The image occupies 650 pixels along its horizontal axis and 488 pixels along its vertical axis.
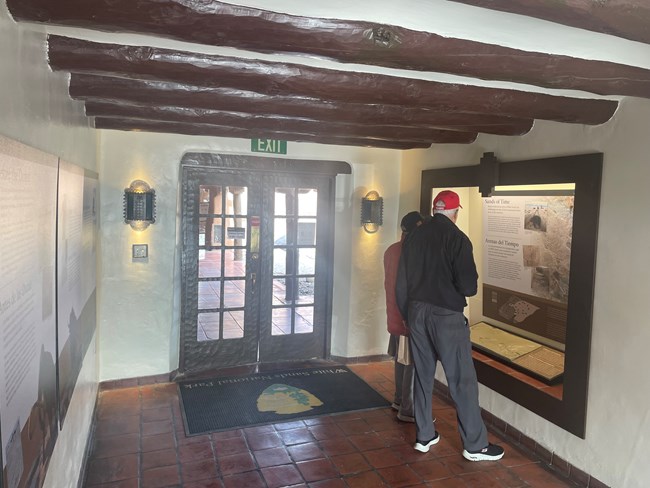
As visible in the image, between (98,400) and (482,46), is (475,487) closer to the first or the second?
(482,46)

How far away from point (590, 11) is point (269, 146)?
12.1 feet

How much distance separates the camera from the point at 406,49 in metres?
1.92

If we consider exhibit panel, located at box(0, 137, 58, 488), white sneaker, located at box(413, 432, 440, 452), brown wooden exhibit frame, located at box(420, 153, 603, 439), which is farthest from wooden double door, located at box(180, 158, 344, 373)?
exhibit panel, located at box(0, 137, 58, 488)

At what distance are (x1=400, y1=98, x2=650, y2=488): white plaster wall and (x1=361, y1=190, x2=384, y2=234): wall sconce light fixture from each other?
2185 mm

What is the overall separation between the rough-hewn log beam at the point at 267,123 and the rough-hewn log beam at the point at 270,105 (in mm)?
233

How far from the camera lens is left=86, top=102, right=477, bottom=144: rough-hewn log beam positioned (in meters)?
3.46

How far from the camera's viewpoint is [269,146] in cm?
495

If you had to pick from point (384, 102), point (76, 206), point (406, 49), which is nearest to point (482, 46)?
point (406, 49)

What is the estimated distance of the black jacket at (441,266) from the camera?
11.1ft

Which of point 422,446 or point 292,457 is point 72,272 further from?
point 422,446

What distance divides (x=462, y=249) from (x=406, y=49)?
5.85 ft

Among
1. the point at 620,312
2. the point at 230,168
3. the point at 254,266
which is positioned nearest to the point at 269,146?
the point at 230,168

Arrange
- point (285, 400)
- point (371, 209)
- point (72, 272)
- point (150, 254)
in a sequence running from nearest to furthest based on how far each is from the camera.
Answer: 1. point (72, 272)
2. point (285, 400)
3. point (150, 254)
4. point (371, 209)

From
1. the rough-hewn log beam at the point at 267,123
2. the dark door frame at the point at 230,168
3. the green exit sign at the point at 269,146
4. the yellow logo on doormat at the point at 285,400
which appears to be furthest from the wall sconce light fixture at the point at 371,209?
the yellow logo on doormat at the point at 285,400
